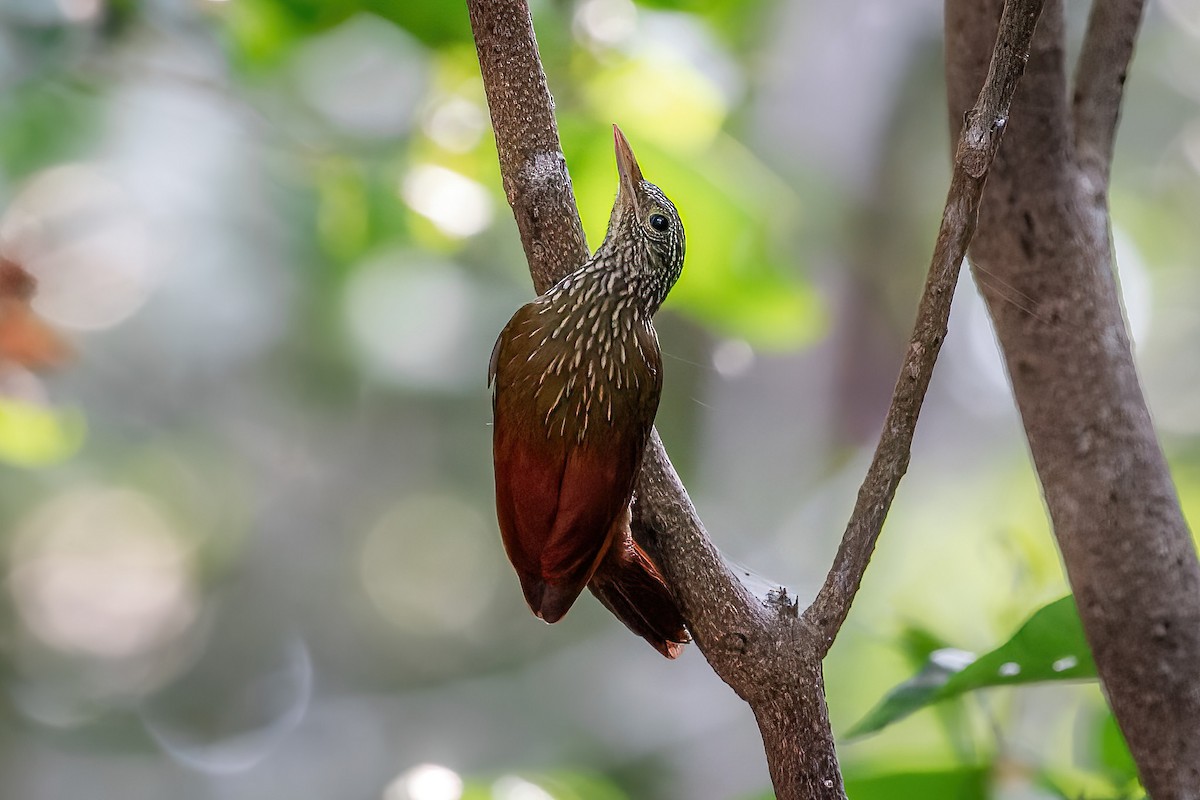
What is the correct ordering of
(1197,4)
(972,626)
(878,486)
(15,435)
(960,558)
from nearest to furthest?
(878,486) → (15,435) → (972,626) → (960,558) → (1197,4)

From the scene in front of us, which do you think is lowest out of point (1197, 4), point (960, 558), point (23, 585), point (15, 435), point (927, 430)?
point (15, 435)

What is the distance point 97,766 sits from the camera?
3.85 m

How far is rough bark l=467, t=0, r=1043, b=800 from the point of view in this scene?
30.9 inches

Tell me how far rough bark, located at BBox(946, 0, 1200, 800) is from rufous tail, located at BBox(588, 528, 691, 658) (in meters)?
0.44

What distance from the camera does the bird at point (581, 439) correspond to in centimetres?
83

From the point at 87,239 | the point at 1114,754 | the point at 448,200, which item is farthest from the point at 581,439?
the point at 87,239

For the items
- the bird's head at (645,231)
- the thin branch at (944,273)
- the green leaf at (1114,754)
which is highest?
the bird's head at (645,231)

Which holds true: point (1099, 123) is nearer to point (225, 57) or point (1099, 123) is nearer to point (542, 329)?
point (542, 329)

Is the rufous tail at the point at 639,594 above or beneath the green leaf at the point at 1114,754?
above

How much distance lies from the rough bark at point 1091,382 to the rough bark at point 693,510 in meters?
0.33

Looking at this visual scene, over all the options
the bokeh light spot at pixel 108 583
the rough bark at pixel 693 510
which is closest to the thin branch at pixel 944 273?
the rough bark at pixel 693 510

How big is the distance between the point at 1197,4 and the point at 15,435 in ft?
12.5

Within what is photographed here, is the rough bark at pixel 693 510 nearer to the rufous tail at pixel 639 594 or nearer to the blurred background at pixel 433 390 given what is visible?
the rufous tail at pixel 639 594

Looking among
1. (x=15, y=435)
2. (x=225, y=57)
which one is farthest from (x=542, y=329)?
(x=225, y=57)
